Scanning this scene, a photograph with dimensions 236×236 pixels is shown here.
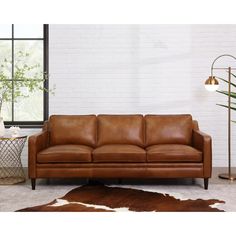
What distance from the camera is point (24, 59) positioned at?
6539 millimetres

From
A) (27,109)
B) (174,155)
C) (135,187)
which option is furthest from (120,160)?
(27,109)

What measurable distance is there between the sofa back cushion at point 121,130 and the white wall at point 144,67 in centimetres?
62

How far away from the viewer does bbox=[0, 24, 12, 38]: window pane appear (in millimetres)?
6512

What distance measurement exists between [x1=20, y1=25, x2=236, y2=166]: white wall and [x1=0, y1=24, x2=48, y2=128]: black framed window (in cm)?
23

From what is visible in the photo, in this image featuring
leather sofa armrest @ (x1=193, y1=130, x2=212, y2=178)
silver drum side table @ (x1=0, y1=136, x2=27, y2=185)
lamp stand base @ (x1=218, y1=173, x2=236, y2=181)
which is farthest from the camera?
silver drum side table @ (x1=0, y1=136, x2=27, y2=185)

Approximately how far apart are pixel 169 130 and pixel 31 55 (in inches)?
93.9

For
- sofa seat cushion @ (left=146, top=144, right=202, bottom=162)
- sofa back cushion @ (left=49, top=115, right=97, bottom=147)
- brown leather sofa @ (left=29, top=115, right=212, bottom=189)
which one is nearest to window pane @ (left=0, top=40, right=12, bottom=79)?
sofa back cushion @ (left=49, top=115, right=97, bottom=147)

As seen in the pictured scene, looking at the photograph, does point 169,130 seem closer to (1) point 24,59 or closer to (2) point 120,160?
(2) point 120,160

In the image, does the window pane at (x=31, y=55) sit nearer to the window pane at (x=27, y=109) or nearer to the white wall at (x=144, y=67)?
the white wall at (x=144, y=67)

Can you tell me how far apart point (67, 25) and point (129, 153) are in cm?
237

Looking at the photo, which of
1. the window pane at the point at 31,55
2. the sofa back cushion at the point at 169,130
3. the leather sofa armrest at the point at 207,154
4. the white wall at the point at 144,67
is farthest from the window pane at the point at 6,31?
the leather sofa armrest at the point at 207,154

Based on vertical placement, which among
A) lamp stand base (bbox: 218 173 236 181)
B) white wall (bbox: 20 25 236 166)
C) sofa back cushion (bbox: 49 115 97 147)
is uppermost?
white wall (bbox: 20 25 236 166)

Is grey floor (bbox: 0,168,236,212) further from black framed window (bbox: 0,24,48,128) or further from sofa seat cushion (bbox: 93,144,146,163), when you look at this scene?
black framed window (bbox: 0,24,48,128)

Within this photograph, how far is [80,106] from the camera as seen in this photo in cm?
646
